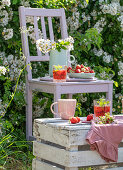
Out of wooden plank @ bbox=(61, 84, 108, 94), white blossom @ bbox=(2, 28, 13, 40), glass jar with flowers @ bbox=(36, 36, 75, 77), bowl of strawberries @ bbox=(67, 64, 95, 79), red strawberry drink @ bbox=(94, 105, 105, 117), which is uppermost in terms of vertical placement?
white blossom @ bbox=(2, 28, 13, 40)

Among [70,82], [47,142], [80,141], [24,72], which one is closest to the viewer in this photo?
[80,141]

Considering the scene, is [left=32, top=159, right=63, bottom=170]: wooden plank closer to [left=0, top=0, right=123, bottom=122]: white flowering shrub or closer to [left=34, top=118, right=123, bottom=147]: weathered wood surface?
[left=34, top=118, right=123, bottom=147]: weathered wood surface

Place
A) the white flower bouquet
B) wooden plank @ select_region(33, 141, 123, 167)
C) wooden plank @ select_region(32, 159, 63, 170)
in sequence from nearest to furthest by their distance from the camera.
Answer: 1. wooden plank @ select_region(33, 141, 123, 167)
2. wooden plank @ select_region(32, 159, 63, 170)
3. the white flower bouquet

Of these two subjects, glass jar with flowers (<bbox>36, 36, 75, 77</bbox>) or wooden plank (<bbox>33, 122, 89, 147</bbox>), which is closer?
wooden plank (<bbox>33, 122, 89, 147</bbox>)

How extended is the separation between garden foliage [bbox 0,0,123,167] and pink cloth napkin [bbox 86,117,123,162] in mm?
1118

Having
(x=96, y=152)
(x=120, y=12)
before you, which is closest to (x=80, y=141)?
(x=96, y=152)

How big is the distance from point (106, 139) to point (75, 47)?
1.97 meters

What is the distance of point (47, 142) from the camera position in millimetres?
2535

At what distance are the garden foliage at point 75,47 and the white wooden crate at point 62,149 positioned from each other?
81 centimetres

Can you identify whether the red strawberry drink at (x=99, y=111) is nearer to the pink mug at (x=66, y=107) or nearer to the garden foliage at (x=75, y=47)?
the pink mug at (x=66, y=107)

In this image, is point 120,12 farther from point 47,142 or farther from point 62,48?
point 47,142

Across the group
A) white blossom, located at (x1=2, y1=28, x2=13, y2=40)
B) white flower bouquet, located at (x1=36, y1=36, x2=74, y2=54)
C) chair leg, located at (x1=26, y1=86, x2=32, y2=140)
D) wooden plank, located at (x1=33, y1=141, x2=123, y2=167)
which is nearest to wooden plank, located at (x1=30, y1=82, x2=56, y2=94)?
chair leg, located at (x1=26, y1=86, x2=32, y2=140)

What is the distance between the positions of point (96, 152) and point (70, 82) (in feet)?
2.96

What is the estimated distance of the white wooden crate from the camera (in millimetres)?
2234
